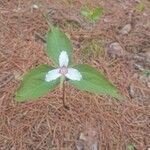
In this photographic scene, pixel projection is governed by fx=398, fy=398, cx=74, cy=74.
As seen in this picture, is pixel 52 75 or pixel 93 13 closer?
pixel 52 75

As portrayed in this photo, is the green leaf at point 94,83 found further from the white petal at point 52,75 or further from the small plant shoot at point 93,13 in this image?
the small plant shoot at point 93,13

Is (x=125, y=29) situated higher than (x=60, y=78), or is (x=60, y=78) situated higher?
(x=60, y=78)

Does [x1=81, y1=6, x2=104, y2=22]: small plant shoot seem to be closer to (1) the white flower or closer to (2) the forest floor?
(2) the forest floor

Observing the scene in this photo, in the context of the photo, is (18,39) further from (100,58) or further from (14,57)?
(100,58)

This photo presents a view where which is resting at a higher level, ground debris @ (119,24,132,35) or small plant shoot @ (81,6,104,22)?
small plant shoot @ (81,6,104,22)

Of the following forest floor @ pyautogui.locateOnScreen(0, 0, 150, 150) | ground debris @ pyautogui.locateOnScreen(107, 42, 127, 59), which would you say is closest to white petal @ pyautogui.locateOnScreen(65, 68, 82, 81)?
forest floor @ pyautogui.locateOnScreen(0, 0, 150, 150)

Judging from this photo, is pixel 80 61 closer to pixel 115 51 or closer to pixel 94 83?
pixel 115 51

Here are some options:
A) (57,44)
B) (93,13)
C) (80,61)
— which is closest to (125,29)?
(93,13)
